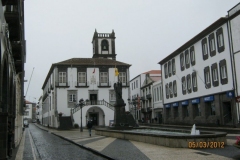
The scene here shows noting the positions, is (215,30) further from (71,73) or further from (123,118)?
(71,73)

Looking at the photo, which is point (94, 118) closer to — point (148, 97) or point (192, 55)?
point (148, 97)

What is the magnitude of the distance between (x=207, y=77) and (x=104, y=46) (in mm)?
34028

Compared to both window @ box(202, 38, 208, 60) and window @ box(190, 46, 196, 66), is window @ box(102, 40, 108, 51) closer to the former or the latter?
window @ box(190, 46, 196, 66)

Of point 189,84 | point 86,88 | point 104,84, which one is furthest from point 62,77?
point 189,84

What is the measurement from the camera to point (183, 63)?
4259cm

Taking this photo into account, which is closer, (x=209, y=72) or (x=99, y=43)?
(x=209, y=72)

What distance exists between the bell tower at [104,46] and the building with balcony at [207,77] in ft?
66.5

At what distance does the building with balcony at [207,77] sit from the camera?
1180 inches

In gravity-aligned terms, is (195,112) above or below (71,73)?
below

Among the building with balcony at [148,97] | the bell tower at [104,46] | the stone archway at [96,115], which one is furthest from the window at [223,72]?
the bell tower at [104,46]

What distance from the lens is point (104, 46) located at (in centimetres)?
6600

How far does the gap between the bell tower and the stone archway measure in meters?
18.8

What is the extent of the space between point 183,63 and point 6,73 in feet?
111

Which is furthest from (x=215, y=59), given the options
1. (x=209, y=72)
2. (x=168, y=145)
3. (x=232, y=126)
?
(x=168, y=145)
